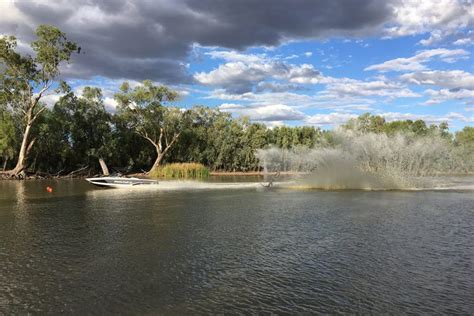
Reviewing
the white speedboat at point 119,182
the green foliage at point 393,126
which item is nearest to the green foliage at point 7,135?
the white speedboat at point 119,182

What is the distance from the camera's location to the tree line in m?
63.4

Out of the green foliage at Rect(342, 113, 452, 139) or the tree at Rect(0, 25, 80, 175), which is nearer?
the tree at Rect(0, 25, 80, 175)

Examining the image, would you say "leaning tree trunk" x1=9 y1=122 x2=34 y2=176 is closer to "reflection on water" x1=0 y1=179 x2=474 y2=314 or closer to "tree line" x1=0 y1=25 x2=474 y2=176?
"tree line" x1=0 y1=25 x2=474 y2=176

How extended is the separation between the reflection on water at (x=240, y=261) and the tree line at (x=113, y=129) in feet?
149

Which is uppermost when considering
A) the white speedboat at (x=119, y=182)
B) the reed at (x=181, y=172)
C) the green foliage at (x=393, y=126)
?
the green foliage at (x=393, y=126)

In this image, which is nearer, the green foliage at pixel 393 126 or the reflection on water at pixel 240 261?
the reflection on water at pixel 240 261

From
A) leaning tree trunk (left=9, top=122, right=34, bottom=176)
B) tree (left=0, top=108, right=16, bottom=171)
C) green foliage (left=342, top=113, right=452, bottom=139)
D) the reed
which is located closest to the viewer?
tree (left=0, top=108, right=16, bottom=171)

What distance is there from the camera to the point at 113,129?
83.6 meters

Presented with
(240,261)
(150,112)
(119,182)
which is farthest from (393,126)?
(240,261)

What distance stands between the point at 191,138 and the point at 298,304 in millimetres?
85496

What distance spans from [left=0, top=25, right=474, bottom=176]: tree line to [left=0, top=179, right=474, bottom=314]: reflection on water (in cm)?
4537

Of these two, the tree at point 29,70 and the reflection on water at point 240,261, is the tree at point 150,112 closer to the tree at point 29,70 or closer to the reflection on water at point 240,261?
the tree at point 29,70

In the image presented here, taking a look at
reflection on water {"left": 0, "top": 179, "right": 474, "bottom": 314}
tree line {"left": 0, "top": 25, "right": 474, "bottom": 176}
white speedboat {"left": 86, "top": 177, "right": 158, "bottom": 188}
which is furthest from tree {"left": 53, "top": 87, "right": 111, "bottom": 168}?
reflection on water {"left": 0, "top": 179, "right": 474, "bottom": 314}

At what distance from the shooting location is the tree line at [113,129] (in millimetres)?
63375
